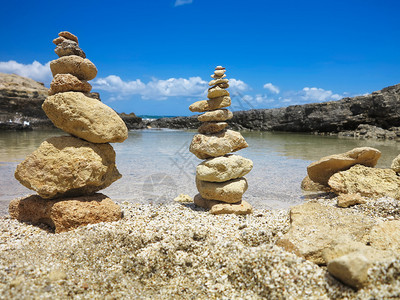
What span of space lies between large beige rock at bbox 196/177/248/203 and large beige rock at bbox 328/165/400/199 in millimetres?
2623

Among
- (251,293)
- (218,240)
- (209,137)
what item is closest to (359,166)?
(209,137)

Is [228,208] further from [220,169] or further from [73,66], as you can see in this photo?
[73,66]

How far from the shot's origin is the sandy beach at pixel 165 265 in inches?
113

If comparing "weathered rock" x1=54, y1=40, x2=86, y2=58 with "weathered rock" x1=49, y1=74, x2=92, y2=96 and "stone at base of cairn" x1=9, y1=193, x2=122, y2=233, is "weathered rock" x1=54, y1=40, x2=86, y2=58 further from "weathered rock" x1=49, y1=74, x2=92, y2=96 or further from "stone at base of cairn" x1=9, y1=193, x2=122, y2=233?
"stone at base of cairn" x1=9, y1=193, x2=122, y2=233

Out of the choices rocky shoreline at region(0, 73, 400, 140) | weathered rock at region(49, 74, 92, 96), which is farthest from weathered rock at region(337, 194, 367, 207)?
rocky shoreline at region(0, 73, 400, 140)

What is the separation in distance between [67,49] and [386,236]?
224 inches

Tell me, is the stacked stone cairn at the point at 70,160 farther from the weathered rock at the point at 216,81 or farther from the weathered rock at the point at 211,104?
the weathered rock at the point at 216,81

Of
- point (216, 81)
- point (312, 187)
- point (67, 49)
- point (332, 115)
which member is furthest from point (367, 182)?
point (332, 115)

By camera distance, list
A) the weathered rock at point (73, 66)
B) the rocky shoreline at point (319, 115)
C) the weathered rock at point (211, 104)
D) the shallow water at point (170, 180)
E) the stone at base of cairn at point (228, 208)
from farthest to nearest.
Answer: the rocky shoreline at point (319, 115)
the shallow water at point (170, 180)
the weathered rock at point (211, 104)
the stone at base of cairn at point (228, 208)
the weathered rock at point (73, 66)

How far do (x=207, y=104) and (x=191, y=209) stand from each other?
2183 millimetres

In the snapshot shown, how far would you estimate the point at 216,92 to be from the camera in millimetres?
5812

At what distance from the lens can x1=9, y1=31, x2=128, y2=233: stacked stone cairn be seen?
4617mm

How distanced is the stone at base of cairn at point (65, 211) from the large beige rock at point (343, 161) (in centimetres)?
505

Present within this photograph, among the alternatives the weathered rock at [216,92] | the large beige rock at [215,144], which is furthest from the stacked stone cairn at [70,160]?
the weathered rock at [216,92]
